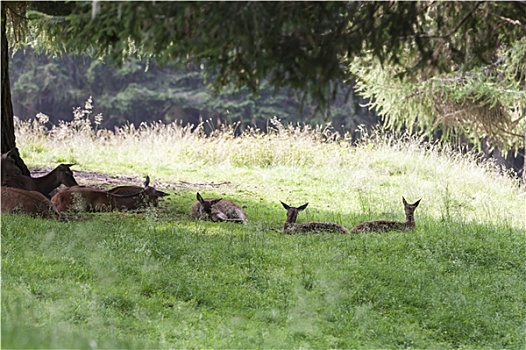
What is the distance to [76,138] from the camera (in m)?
18.4

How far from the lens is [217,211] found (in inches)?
400

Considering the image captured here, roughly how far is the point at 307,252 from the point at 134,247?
5.89ft

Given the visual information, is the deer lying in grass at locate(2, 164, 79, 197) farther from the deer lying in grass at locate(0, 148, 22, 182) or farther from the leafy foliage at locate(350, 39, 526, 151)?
the leafy foliage at locate(350, 39, 526, 151)

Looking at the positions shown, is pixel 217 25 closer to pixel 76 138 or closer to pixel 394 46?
pixel 394 46

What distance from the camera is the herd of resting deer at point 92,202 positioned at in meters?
8.82

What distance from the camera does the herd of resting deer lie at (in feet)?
28.9

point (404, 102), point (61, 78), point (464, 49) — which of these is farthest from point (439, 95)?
point (61, 78)

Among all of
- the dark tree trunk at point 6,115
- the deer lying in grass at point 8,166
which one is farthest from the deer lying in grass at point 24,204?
the dark tree trunk at point 6,115

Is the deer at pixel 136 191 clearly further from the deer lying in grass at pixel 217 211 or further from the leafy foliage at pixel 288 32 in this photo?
the leafy foliage at pixel 288 32

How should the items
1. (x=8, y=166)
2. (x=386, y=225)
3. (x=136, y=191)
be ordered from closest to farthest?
(x=386, y=225) < (x=8, y=166) < (x=136, y=191)

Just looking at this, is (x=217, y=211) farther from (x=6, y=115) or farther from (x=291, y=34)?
(x=291, y=34)

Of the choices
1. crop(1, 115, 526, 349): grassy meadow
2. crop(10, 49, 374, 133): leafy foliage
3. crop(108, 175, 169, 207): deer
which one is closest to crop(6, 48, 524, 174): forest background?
crop(10, 49, 374, 133): leafy foliage

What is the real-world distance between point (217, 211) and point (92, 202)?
164 centimetres

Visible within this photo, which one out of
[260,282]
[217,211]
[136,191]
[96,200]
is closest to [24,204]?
[96,200]
